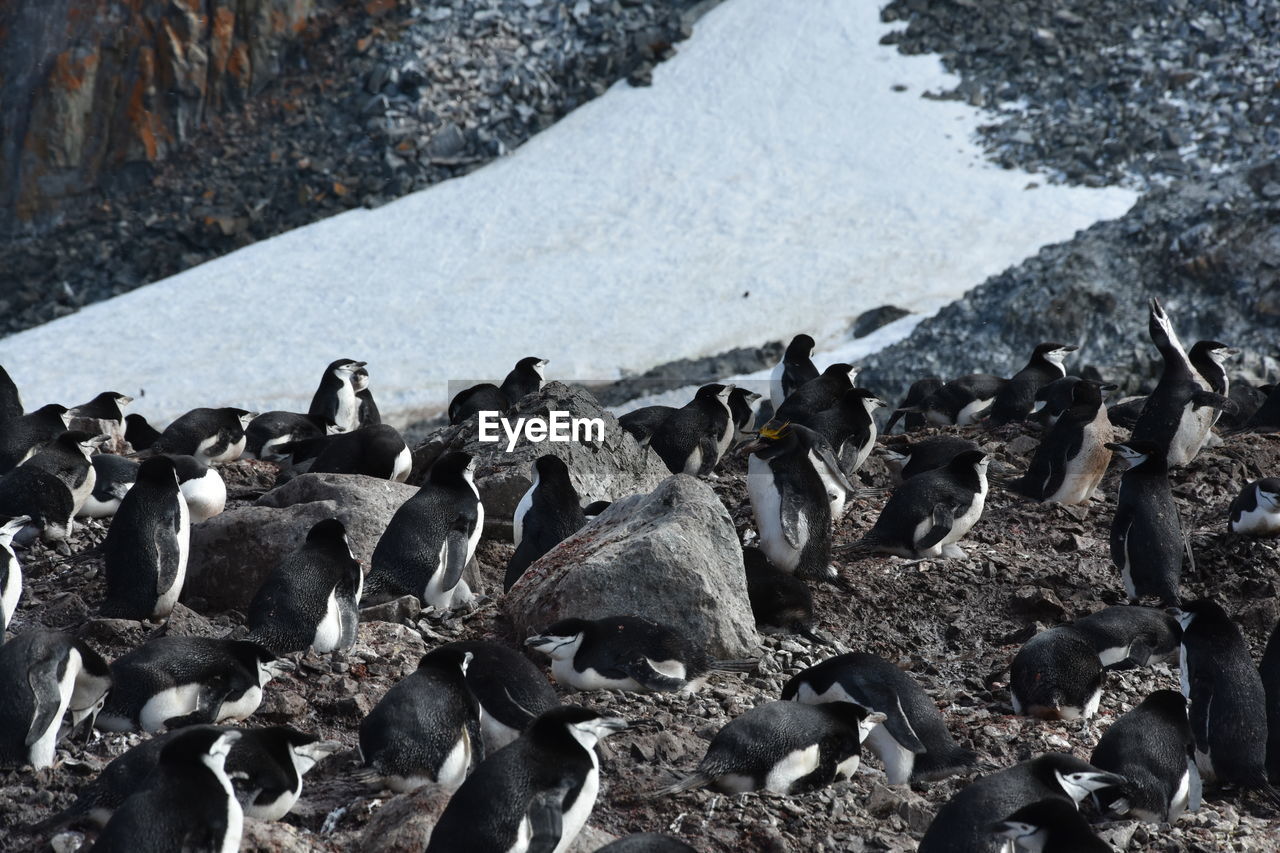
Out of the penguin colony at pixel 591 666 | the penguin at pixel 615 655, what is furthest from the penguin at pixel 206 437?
the penguin at pixel 615 655

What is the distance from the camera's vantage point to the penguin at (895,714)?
191 inches

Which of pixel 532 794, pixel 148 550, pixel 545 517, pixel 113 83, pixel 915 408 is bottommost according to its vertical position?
pixel 915 408

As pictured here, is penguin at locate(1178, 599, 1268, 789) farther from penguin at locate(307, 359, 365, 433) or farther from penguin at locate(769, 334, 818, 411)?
penguin at locate(307, 359, 365, 433)

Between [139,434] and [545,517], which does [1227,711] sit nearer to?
[545,517]

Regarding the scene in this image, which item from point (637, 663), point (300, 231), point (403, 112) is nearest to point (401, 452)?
point (637, 663)

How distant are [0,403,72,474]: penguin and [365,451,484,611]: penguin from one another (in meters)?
3.40

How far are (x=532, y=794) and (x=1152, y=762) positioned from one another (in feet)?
7.21

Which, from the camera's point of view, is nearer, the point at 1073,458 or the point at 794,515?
the point at 794,515

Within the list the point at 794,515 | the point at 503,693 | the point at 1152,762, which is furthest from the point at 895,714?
the point at 794,515

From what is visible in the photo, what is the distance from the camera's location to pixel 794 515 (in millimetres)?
6730

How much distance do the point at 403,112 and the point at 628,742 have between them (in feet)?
72.0

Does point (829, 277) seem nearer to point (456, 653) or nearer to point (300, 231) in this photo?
point (300, 231)

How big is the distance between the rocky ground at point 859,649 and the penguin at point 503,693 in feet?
0.95

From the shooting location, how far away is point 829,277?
68.4 feet
